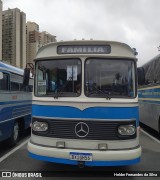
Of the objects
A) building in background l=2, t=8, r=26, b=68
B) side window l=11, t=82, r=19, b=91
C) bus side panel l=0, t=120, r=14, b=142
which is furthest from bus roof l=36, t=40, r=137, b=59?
building in background l=2, t=8, r=26, b=68

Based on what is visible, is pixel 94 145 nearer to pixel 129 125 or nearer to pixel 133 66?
pixel 129 125

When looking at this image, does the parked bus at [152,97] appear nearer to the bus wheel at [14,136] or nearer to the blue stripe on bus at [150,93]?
the blue stripe on bus at [150,93]

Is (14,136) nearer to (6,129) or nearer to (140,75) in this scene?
(6,129)

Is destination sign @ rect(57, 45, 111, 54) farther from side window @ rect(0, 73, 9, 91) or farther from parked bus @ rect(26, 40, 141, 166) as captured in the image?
side window @ rect(0, 73, 9, 91)

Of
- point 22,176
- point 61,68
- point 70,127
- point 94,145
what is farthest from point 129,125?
point 22,176

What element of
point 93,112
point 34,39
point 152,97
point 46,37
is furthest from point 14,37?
point 93,112

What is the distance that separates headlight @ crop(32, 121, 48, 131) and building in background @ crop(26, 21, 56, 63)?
2.19 metres

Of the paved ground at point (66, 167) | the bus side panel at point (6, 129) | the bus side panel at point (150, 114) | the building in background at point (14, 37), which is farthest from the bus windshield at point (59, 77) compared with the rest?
the building in background at point (14, 37)

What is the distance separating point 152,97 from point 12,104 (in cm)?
582

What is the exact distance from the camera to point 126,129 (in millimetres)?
5848

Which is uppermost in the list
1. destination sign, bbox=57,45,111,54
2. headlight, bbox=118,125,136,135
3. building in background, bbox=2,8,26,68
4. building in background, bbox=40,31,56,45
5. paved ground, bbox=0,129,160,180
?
building in background, bbox=2,8,26,68

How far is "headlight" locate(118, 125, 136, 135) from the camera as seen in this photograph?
5797 mm

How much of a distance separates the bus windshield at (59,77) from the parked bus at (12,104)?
1.90m

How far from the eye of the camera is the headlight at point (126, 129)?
5797 mm
